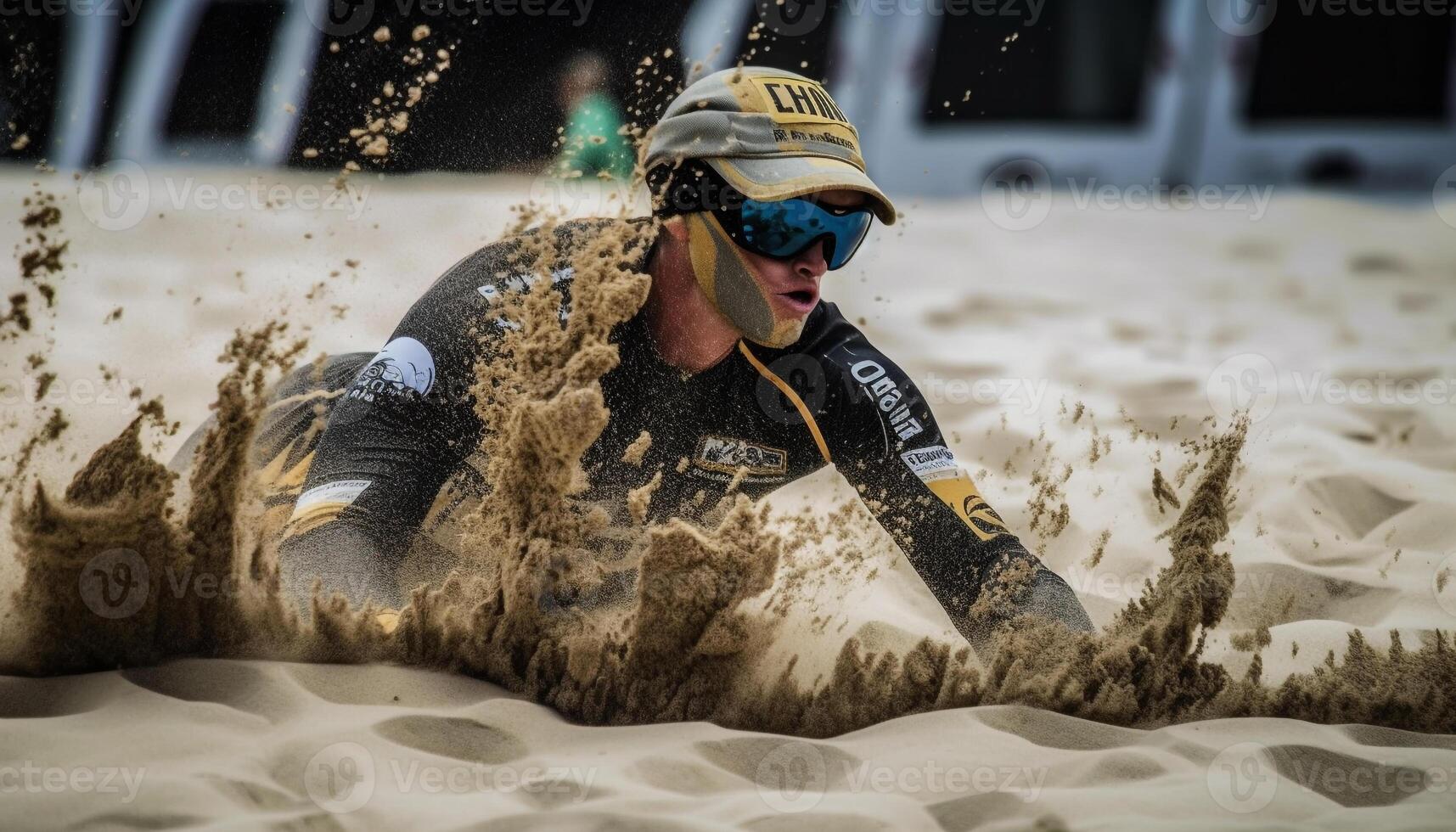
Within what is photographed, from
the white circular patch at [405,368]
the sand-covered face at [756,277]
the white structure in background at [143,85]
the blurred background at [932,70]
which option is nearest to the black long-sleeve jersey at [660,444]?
the white circular patch at [405,368]

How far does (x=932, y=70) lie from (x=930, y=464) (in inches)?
190

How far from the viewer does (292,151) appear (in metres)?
4.00

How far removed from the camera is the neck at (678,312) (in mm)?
2820

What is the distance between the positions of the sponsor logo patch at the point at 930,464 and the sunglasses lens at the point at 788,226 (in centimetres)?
54

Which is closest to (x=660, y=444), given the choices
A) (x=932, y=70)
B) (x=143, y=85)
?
(x=143, y=85)

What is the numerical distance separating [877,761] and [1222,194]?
21.2ft

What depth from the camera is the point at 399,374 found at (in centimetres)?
271

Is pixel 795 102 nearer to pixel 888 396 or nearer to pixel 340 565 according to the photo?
pixel 888 396

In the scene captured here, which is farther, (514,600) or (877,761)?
(514,600)

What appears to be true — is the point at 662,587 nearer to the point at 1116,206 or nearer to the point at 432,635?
the point at 432,635

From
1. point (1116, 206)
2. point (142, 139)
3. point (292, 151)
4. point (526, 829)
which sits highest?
point (1116, 206)

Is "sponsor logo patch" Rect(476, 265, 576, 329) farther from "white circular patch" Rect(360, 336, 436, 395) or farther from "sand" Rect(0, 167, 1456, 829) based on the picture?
"sand" Rect(0, 167, 1456, 829)

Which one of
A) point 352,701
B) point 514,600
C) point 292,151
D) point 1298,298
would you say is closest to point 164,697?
point 352,701

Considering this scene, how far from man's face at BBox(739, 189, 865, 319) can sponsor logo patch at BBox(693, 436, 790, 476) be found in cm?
36
